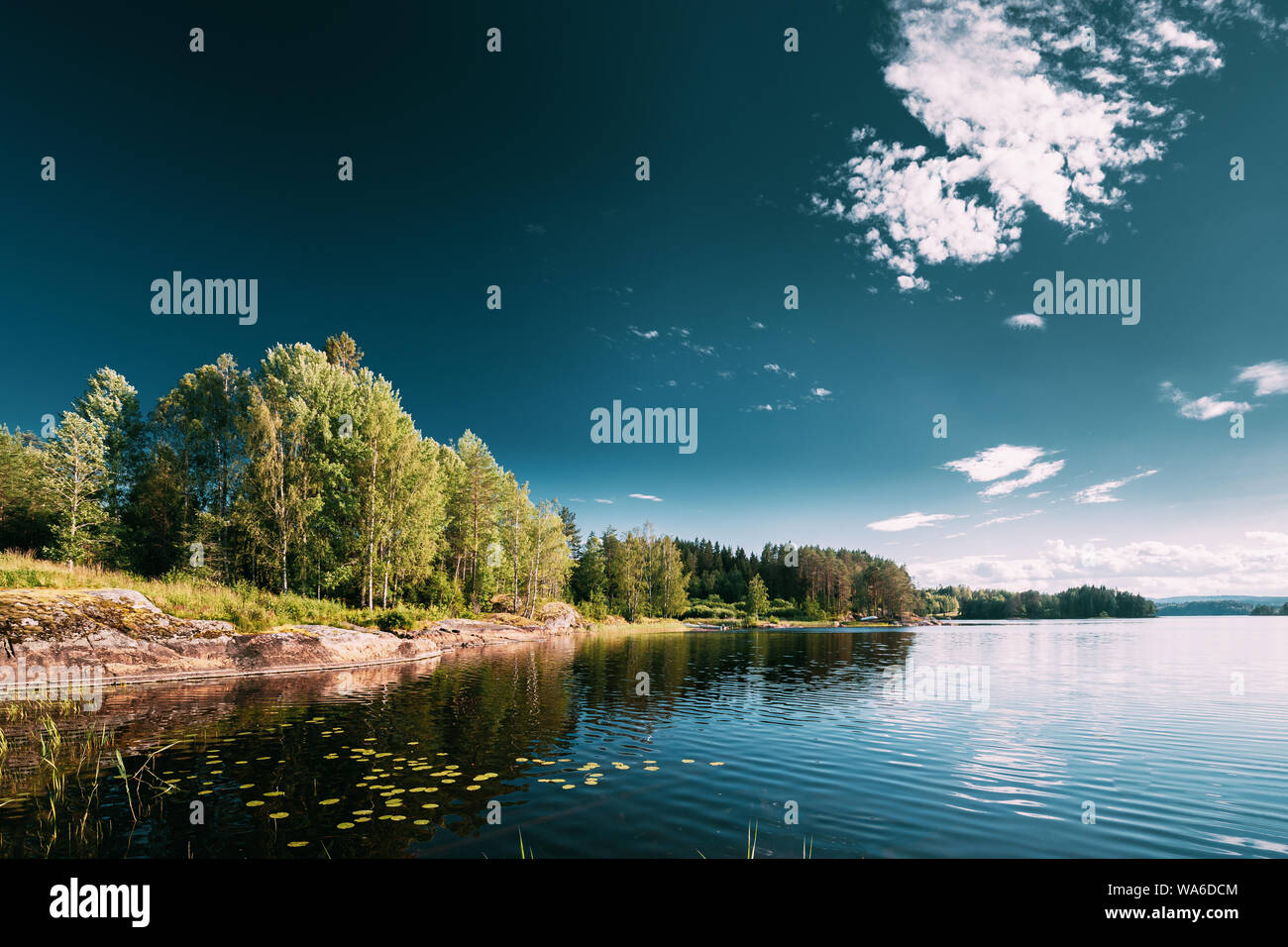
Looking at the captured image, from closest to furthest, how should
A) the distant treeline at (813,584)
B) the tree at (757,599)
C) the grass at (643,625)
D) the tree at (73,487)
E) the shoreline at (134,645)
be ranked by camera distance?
the shoreline at (134,645) < the tree at (73,487) < the grass at (643,625) < the tree at (757,599) < the distant treeline at (813,584)

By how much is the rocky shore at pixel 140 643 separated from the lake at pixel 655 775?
298cm

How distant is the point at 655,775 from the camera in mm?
13141

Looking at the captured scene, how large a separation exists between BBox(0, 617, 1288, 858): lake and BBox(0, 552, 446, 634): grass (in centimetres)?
611

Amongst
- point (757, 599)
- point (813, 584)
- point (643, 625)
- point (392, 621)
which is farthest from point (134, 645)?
point (813, 584)

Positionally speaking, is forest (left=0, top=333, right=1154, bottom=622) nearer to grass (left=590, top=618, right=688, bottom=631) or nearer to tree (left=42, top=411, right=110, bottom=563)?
tree (left=42, top=411, right=110, bottom=563)

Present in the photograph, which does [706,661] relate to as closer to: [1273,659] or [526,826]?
[526,826]

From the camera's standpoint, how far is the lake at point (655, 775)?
30.2 feet

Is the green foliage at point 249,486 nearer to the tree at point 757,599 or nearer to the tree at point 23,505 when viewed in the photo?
the tree at point 23,505

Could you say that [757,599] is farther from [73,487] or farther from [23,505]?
[23,505]

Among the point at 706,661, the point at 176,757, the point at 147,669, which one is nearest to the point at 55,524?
the point at 147,669

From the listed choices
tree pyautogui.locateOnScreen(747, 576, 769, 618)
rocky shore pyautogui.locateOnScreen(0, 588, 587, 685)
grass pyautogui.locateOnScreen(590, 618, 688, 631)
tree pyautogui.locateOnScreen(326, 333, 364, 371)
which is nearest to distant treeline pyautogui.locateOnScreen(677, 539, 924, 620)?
tree pyautogui.locateOnScreen(747, 576, 769, 618)

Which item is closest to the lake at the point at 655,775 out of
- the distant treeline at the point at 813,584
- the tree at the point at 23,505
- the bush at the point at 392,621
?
the bush at the point at 392,621

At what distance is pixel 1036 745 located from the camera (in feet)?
53.4
